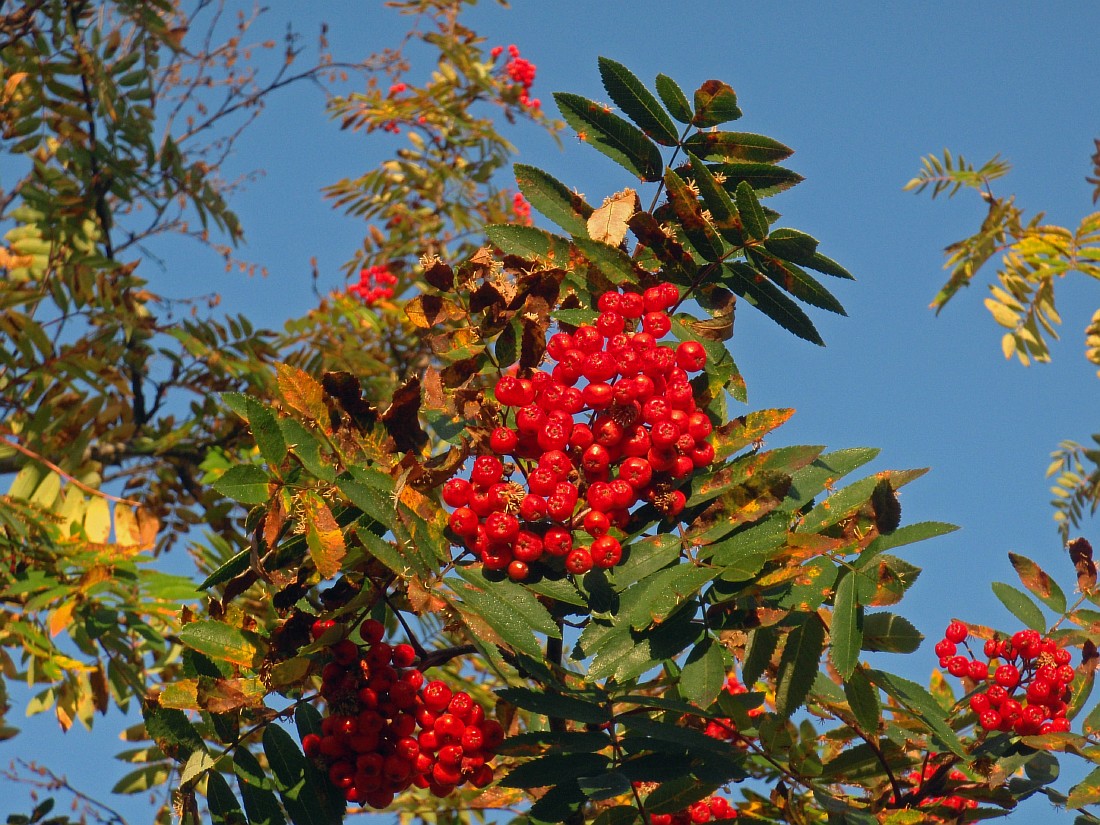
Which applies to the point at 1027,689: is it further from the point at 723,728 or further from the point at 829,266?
the point at 829,266

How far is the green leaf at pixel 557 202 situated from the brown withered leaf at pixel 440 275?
0.22 metres

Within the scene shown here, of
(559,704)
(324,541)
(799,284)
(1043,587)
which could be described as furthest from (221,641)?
(1043,587)

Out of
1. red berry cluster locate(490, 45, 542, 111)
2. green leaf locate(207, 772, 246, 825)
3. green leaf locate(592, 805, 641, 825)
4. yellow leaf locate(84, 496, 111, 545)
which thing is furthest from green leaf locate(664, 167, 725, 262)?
red berry cluster locate(490, 45, 542, 111)

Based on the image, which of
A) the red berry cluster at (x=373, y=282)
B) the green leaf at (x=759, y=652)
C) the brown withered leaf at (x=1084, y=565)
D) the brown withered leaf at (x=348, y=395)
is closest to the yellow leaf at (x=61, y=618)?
the brown withered leaf at (x=348, y=395)

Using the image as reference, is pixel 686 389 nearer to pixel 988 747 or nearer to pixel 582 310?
pixel 582 310

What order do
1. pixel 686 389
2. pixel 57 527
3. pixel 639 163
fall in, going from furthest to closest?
1. pixel 57 527
2. pixel 639 163
3. pixel 686 389

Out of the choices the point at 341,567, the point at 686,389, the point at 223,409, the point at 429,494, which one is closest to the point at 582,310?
the point at 686,389

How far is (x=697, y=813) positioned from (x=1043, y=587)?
0.93 m

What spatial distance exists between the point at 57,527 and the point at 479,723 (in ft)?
6.71

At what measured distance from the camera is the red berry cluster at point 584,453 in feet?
5.41

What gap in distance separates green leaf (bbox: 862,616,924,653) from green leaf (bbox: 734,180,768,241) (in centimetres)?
72

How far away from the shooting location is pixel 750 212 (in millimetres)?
1827

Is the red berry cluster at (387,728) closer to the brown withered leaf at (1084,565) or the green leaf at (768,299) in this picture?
the green leaf at (768,299)

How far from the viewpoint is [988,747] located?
2041 millimetres
